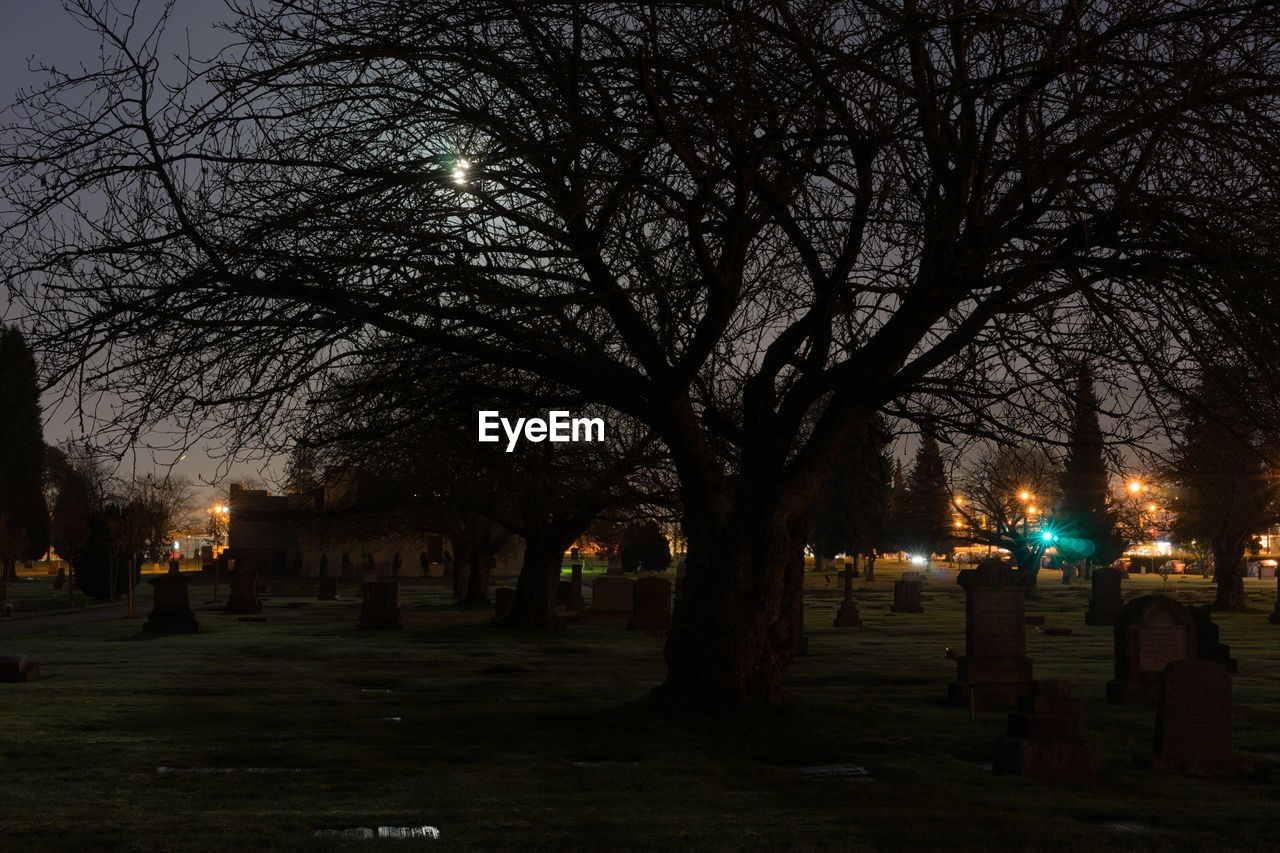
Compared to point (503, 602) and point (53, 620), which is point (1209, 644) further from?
point (53, 620)

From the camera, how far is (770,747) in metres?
12.0

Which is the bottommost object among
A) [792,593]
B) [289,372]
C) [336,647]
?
[336,647]

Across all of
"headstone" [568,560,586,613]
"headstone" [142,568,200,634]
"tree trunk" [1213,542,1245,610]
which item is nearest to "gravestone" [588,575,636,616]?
"headstone" [568,560,586,613]

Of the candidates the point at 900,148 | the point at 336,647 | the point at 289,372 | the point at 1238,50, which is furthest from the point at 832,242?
the point at 336,647

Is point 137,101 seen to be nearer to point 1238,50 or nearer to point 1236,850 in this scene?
point 1238,50

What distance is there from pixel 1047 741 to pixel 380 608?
23.2m

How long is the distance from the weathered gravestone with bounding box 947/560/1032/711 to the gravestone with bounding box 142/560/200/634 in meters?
19.4

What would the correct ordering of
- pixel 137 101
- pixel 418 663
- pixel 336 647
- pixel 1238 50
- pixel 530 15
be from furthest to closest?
1. pixel 336 647
2. pixel 418 663
3. pixel 137 101
4. pixel 530 15
5. pixel 1238 50

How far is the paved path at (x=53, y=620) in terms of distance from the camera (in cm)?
3011

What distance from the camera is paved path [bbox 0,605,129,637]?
30.1 m

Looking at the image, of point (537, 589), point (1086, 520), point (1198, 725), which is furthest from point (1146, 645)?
point (1086, 520)

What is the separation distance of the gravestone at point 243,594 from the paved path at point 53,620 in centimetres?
317

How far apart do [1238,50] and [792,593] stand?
8.11m

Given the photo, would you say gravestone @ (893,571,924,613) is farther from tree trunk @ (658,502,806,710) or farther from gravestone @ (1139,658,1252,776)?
gravestone @ (1139,658,1252,776)
